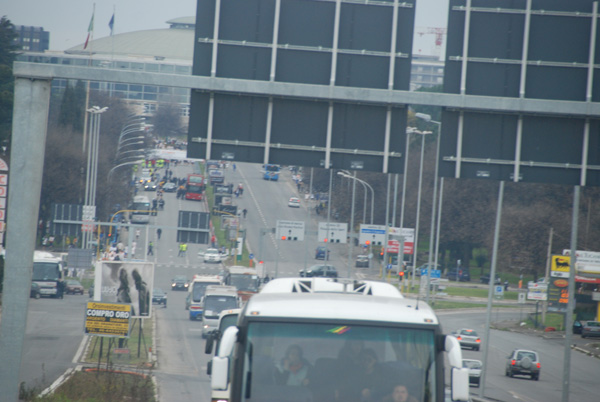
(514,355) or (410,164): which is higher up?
(410,164)

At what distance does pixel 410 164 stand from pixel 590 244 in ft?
85.1

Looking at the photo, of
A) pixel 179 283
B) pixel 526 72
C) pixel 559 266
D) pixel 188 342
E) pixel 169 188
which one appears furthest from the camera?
pixel 169 188

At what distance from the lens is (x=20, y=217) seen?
1312 centimetres

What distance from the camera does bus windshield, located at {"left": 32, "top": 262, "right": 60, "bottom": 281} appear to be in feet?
173

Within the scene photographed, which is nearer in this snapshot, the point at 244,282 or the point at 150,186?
the point at 244,282

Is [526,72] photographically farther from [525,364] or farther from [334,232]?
[334,232]

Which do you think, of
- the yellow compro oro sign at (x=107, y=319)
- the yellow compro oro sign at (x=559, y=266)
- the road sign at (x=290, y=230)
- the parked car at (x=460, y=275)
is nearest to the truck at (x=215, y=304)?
the yellow compro oro sign at (x=107, y=319)

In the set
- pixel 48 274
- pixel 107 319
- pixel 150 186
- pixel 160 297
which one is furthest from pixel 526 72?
pixel 150 186

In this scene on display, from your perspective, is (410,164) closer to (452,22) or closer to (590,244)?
(590,244)

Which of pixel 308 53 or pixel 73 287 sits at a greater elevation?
pixel 308 53

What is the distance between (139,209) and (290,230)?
95.0 feet

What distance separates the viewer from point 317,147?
14758mm

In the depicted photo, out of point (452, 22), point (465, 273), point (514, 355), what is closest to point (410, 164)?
point (465, 273)

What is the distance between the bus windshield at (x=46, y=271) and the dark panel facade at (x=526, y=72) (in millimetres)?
42021
